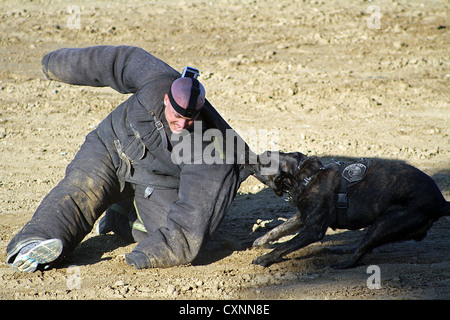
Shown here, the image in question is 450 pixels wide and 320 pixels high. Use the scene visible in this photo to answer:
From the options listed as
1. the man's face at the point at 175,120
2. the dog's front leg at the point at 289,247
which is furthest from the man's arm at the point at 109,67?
the dog's front leg at the point at 289,247

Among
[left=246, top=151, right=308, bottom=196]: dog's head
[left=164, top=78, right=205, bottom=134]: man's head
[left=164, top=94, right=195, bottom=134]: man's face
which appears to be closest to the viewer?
[left=164, top=78, right=205, bottom=134]: man's head

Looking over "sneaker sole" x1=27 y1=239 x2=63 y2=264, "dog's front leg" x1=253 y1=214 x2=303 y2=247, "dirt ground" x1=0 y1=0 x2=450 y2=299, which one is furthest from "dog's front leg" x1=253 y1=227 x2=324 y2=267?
"sneaker sole" x1=27 y1=239 x2=63 y2=264

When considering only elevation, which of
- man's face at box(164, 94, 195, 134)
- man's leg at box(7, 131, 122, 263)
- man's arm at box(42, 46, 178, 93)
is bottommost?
man's leg at box(7, 131, 122, 263)

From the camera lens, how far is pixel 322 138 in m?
8.30

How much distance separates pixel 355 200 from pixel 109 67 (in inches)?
106

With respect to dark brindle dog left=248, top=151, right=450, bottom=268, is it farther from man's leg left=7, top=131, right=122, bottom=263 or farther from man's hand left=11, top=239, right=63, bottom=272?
man's hand left=11, top=239, right=63, bottom=272

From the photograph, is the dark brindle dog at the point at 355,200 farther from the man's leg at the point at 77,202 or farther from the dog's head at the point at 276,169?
the man's leg at the point at 77,202

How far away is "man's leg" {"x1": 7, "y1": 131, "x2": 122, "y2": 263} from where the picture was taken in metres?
4.88

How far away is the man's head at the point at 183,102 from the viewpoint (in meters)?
4.60

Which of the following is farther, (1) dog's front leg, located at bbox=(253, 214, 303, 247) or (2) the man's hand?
(1) dog's front leg, located at bbox=(253, 214, 303, 247)

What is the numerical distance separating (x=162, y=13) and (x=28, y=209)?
7233 mm

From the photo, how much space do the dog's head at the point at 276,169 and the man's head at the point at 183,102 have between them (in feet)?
3.23

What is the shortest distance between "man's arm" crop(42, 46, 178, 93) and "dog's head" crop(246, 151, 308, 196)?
124 cm

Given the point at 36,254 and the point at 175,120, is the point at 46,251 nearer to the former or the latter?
the point at 36,254
